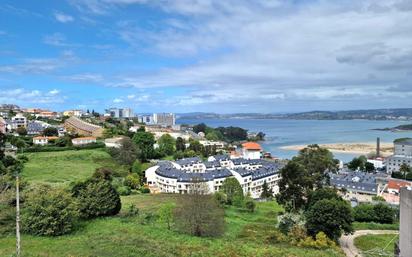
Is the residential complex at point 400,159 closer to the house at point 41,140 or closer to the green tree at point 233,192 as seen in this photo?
the green tree at point 233,192

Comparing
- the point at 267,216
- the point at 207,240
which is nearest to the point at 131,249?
the point at 207,240

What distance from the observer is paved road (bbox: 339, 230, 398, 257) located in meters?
20.1

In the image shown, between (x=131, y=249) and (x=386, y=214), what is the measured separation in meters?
23.2

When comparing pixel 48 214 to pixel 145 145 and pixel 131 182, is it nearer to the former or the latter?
pixel 131 182

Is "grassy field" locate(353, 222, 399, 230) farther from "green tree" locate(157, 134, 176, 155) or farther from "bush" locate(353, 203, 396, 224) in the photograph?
"green tree" locate(157, 134, 176, 155)

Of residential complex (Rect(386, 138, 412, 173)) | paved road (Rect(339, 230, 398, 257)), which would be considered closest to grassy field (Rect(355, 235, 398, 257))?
paved road (Rect(339, 230, 398, 257))

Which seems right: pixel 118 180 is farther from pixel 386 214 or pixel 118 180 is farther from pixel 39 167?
pixel 386 214

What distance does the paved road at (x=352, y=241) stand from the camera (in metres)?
20.1

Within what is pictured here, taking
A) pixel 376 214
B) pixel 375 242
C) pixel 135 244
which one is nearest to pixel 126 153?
pixel 376 214

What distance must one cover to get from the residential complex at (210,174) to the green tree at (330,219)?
599 inches

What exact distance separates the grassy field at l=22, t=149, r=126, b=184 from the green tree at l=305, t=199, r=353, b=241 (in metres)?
21.2

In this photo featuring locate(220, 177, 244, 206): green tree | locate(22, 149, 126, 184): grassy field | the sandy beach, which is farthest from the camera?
the sandy beach

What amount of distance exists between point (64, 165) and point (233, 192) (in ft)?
64.7

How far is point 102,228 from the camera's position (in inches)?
724
